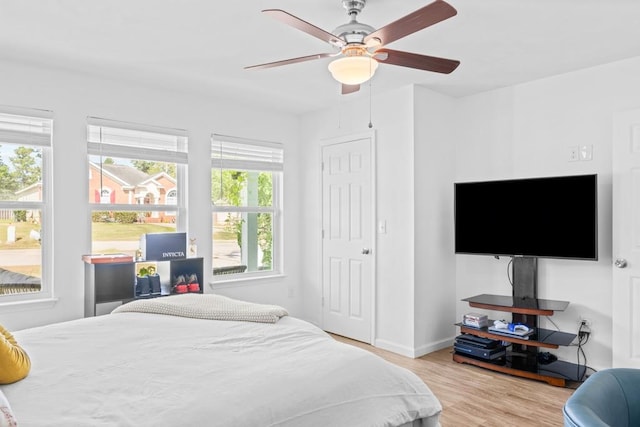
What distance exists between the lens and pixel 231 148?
4793mm

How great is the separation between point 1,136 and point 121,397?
2.85m

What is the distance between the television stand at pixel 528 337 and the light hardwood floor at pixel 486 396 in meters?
0.07

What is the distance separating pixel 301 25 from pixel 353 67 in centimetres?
35

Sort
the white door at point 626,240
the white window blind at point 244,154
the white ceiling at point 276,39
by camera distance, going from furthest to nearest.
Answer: the white window blind at point 244,154, the white door at point 626,240, the white ceiling at point 276,39

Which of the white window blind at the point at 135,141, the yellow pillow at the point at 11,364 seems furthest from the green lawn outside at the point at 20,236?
the yellow pillow at the point at 11,364

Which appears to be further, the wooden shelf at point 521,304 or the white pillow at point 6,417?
the wooden shelf at point 521,304

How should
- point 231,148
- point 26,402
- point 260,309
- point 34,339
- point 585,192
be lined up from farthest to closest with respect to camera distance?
point 231,148
point 585,192
point 260,309
point 34,339
point 26,402

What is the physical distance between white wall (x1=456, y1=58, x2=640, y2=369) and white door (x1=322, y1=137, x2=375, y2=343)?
3.03 feet

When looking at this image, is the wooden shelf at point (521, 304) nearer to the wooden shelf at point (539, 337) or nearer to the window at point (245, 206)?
the wooden shelf at point (539, 337)

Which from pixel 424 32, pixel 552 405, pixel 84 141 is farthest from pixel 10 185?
pixel 552 405

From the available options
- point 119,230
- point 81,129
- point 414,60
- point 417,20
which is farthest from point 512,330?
point 81,129

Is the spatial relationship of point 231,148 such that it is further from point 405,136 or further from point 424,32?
point 424,32

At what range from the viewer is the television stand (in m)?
3.46

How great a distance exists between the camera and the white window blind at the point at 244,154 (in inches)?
184
